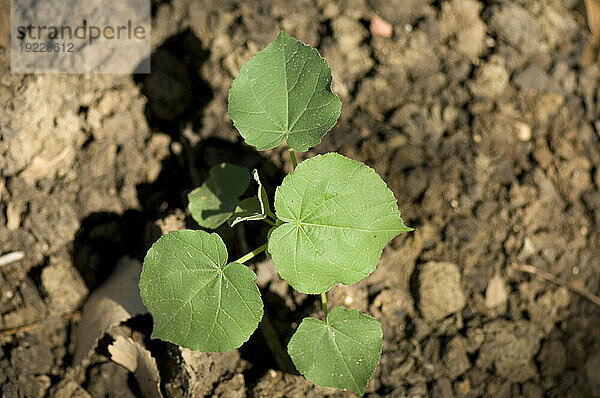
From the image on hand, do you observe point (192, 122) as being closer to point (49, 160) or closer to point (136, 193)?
point (136, 193)

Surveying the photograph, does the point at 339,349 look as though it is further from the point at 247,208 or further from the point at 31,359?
the point at 31,359

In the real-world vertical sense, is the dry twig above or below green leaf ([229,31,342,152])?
below

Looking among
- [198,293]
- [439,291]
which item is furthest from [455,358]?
[198,293]

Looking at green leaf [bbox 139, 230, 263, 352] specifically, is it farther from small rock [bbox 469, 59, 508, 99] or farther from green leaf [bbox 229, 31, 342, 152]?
small rock [bbox 469, 59, 508, 99]

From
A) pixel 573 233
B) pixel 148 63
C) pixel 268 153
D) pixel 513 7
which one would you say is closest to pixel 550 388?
pixel 573 233

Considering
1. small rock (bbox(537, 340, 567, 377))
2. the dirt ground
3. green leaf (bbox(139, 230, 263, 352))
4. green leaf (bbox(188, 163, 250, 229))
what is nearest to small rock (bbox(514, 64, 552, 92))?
the dirt ground

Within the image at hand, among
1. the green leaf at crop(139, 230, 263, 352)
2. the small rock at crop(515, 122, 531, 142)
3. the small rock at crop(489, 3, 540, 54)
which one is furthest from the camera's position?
the small rock at crop(489, 3, 540, 54)
